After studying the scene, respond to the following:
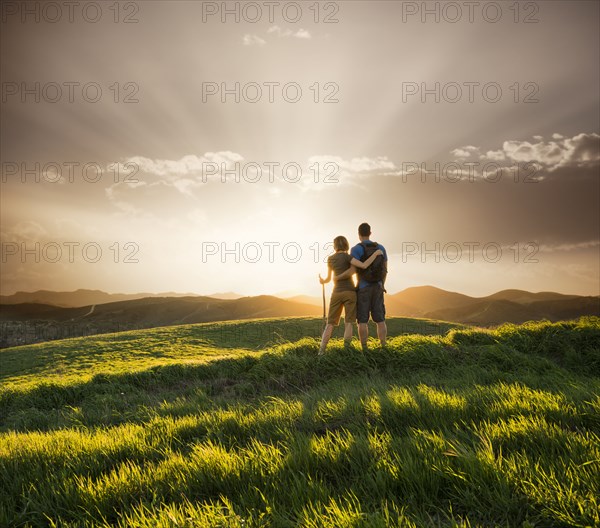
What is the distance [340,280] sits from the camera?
9.55 metres

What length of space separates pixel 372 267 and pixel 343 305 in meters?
1.39

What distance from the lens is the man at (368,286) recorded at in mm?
9273

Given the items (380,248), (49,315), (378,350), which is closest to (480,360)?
(378,350)

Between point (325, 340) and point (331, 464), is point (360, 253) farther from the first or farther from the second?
point (331, 464)

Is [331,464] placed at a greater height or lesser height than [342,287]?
lesser

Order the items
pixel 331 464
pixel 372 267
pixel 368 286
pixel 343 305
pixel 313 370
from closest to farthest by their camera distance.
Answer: pixel 331 464 < pixel 313 370 < pixel 372 267 < pixel 368 286 < pixel 343 305

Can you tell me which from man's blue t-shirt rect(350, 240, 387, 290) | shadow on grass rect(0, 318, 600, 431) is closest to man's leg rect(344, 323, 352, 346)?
shadow on grass rect(0, 318, 600, 431)

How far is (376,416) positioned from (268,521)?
2.10 metres

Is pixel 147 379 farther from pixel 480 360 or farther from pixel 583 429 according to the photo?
pixel 583 429

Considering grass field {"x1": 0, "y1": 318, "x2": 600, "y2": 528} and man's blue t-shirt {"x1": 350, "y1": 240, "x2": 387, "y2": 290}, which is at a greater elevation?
man's blue t-shirt {"x1": 350, "y1": 240, "x2": 387, "y2": 290}

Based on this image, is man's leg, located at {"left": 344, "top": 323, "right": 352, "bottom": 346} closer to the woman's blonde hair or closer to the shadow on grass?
the shadow on grass

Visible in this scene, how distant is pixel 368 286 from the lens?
9359 millimetres

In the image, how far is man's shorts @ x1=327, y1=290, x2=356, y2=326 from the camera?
9.53 meters

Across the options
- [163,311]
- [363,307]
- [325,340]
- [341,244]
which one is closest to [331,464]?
[325,340]
